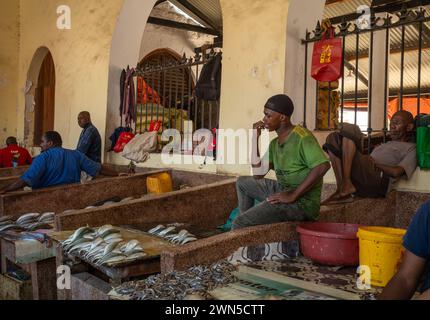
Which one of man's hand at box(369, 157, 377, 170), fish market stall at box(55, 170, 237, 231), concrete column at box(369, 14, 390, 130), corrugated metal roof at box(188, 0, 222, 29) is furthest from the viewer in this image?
corrugated metal roof at box(188, 0, 222, 29)

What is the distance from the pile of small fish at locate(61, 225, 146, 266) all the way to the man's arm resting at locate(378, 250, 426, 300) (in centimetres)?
194

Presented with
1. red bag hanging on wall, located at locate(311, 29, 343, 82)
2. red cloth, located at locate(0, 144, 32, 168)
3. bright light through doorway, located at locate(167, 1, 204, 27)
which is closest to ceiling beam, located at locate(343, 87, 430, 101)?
bright light through doorway, located at locate(167, 1, 204, 27)

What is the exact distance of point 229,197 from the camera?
555 cm

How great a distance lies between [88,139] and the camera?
8.05 m

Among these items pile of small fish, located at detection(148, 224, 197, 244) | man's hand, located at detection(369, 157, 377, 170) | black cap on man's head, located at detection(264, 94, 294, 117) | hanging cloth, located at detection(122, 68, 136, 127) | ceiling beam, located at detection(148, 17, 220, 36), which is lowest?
pile of small fish, located at detection(148, 224, 197, 244)

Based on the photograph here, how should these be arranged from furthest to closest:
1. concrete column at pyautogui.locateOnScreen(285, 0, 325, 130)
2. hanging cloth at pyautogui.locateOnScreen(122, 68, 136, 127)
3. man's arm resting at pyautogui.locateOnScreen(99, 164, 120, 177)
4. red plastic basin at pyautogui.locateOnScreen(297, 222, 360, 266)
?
hanging cloth at pyautogui.locateOnScreen(122, 68, 136, 127) < man's arm resting at pyautogui.locateOnScreen(99, 164, 120, 177) < concrete column at pyautogui.locateOnScreen(285, 0, 325, 130) < red plastic basin at pyautogui.locateOnScreen(297, 222, 360, 266)

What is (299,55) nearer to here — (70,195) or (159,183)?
(159,183)

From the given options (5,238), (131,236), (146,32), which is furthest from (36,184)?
(146,32)

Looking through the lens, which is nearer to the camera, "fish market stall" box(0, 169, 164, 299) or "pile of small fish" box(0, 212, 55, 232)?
"fish market stall" box(0, 169, 164, 299)

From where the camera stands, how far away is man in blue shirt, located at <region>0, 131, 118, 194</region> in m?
6.03

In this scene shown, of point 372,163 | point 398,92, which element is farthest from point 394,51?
point 372,163

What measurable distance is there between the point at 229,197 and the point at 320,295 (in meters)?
2.89

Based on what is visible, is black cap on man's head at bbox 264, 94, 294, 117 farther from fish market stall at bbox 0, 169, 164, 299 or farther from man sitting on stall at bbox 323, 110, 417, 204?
fish market stall at bbox 0, 169, 164, 299

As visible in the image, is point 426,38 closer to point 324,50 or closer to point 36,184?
point 324,50
